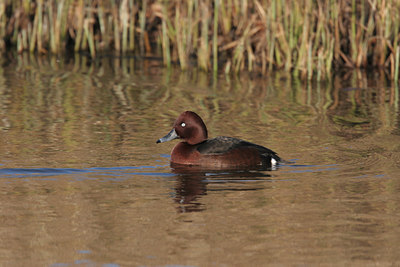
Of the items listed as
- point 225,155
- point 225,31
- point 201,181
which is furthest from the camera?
point 225,31

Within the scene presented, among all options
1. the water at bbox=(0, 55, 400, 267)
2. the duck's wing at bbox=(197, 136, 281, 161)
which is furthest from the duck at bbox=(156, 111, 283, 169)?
the water at bbox=(0, 55, 400, 267)

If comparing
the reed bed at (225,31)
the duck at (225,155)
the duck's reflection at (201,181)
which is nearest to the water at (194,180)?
Answer: the duck's reflection at (201,181)

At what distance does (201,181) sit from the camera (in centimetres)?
707

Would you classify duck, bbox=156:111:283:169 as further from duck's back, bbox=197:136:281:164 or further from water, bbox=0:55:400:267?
water, bbox=0:55:400:267

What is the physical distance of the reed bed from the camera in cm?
1275

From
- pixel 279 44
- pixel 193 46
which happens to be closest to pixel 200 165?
pixel 279 44

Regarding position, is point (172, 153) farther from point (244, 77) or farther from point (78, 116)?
point (244, 77)

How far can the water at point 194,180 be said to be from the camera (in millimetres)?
4992

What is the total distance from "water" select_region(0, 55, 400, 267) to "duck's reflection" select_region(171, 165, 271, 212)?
0.02 meters

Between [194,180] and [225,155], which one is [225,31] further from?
[194,180]

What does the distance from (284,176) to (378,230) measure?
6.07 ft

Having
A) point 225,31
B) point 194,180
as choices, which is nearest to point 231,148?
point 194,180

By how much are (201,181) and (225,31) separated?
756 cm

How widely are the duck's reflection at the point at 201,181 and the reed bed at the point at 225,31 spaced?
541cm
